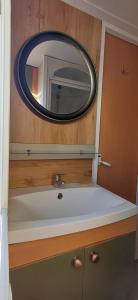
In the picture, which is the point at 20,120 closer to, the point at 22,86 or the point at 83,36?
the point at 22,86

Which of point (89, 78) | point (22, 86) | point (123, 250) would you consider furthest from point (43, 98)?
point (123, 250)

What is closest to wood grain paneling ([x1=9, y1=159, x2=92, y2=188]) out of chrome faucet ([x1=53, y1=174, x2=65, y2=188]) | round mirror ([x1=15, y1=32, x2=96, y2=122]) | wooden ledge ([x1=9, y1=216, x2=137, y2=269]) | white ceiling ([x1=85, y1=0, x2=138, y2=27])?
chrome faucet ([x1=53, y1=174, x2=65, y2=188])

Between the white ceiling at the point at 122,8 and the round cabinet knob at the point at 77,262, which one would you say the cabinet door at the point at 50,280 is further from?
the white ceiling at the point at 122,8

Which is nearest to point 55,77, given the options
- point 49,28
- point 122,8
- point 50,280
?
point 49,28

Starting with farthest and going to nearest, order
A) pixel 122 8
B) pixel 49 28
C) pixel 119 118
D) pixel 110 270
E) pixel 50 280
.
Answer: pixel 119 118
pixel 122 8
pixel 49 28
pixel 110 270
pixel 50 280

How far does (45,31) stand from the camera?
111cm

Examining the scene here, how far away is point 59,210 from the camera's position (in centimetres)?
113

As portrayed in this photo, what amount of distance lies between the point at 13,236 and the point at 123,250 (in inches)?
22.1

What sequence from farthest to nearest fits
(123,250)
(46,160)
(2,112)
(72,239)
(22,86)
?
1. (46,160)
2. (22,86)
3. (123,250)
4. (72,239)
5. (2,112)

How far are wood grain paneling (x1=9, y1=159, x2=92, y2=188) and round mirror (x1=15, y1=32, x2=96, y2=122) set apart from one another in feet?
0.96

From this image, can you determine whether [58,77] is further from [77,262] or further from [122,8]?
[77,262]

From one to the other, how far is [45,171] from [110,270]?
631mm

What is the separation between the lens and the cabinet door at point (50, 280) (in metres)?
0.70

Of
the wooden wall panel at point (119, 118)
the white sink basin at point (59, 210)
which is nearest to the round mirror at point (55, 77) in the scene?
the wooden wall panel at point (119, 118)
